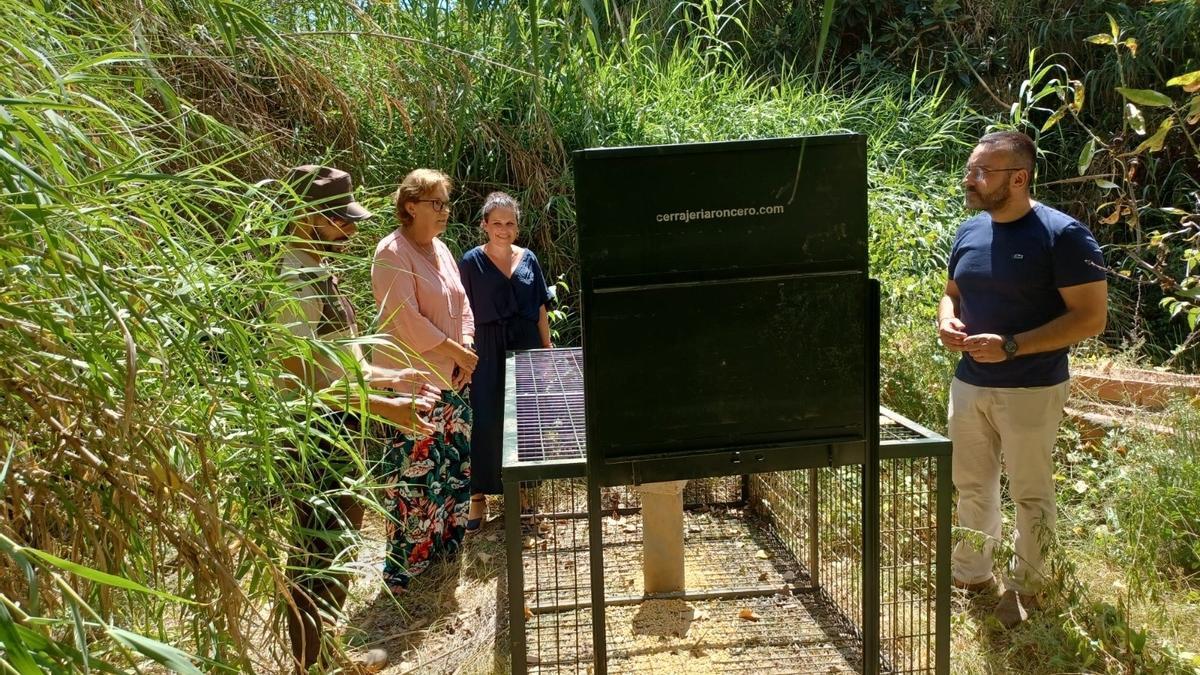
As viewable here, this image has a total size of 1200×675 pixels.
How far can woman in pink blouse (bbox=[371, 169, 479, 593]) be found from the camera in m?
3.56

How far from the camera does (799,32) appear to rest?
330 inches

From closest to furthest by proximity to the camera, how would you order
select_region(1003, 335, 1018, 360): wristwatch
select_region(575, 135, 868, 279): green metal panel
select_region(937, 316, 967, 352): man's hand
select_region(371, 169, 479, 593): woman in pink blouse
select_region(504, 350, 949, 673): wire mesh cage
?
select_region(575, 135, 868, 279): green metal panel, select_region(504, 350, 949, 673): wire mesh cage, select_region(1003, 335, 1018, 360): wristwatch, select_region(937, 316, 967, 352): man's hand, select_region(371, 169, 479, 593): woman in pink blouse

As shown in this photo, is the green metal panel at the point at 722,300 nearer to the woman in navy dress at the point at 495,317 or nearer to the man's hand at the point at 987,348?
the man's hand at the point at 987,348

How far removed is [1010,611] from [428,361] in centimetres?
219

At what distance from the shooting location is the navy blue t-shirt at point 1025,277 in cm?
310

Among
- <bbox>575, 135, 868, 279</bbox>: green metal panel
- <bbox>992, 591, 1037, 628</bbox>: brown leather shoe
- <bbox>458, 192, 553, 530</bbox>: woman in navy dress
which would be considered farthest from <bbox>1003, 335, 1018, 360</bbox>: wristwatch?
<bbox>458, 192, 553, 530</bbox>: woman in navy dress

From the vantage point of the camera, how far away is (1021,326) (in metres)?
3.22

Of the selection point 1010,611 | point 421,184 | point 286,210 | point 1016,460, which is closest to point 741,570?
point 1010,611

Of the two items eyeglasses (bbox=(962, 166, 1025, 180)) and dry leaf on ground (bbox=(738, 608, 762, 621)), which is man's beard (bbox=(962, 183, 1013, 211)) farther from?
dry leaf on ground (bbox=(738, 608, 762, 621))

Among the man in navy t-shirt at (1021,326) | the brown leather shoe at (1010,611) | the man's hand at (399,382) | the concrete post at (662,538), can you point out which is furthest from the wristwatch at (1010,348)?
the man's hand at (399,382)

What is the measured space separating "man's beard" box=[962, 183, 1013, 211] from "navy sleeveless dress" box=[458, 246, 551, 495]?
2026mm

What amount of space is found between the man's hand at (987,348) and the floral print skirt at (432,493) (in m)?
1.93

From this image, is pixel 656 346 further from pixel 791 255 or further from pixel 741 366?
pixel 791 255

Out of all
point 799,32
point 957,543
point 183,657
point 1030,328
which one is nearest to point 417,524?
point 957,543
